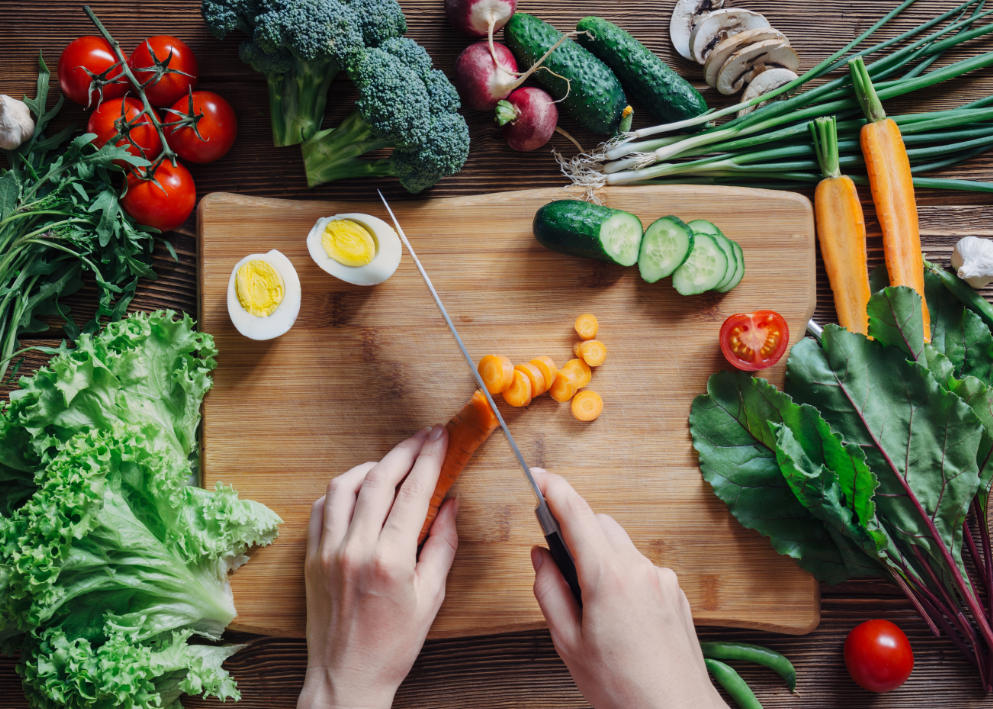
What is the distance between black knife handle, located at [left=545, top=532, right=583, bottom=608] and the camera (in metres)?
1.88

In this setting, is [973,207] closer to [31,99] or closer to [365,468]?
[365,468]

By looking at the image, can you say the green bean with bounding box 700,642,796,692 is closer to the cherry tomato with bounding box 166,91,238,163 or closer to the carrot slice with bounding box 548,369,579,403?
the carrot slice with bounding box 548,369,579,403

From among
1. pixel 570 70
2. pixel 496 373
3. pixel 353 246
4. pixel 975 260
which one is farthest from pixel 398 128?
pixel 975 260

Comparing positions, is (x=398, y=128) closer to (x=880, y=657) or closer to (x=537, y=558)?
(x=537, y=558)

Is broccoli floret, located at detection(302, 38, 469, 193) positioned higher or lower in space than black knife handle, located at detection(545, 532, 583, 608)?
higher

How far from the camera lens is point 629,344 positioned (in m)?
2.33

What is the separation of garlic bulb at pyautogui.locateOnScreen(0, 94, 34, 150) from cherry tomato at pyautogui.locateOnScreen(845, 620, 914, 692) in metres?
3.60

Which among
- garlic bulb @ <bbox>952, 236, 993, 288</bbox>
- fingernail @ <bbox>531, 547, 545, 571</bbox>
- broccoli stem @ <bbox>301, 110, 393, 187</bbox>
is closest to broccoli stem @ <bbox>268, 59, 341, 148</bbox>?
broccoli stem @ <bbox>301, 110, 393, 187</bbox>

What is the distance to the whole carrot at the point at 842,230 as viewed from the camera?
2324mm

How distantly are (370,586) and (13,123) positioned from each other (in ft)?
6.76

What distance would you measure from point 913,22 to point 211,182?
2.87 m

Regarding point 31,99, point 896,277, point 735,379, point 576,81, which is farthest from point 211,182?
point 896,277

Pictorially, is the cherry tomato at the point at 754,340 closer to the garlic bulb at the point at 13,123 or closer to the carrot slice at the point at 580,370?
the carrot slice at the point at 580,370

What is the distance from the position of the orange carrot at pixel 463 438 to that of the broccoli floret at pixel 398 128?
824mm
